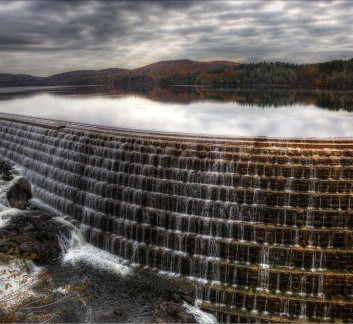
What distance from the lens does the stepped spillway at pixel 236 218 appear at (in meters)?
16.8

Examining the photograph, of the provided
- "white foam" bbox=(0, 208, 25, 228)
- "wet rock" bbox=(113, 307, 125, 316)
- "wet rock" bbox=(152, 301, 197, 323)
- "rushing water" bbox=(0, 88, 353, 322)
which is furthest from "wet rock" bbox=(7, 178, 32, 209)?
"wet rock" bbox=(152, 301, 197, 323)

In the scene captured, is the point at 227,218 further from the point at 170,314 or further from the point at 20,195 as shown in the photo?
the point at 20,195

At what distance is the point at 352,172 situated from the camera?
18.3 meters

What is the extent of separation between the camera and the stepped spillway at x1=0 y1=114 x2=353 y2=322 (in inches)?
662

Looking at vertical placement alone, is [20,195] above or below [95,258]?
above

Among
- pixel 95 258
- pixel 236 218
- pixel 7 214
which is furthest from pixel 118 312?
pixel 7 214

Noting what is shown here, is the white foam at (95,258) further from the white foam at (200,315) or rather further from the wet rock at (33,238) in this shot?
the white foam at (200,315)

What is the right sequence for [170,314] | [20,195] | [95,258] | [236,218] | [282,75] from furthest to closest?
[282,75]
[20,195]
[95,258]
[236,218]
[170,314]

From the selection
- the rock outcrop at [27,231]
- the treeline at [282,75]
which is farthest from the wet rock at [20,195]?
the treeline at [282,75]

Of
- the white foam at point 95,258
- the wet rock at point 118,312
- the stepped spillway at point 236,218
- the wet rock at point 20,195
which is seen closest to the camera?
the wet rock at point 118,312

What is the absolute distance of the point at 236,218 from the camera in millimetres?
19156

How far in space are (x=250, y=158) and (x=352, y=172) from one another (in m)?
5.37

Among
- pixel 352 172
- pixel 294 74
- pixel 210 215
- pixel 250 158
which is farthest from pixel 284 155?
pixel 294 74

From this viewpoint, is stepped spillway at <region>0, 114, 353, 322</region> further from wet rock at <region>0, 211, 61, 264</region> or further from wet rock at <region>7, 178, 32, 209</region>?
wet rock at <region>7, 178, 32, 209</region>
